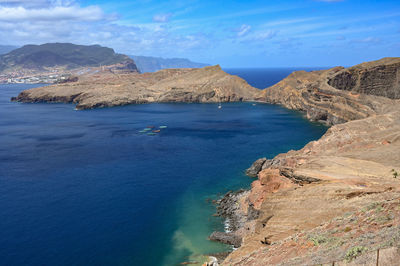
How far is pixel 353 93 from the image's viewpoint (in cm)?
9644

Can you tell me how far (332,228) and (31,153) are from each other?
234ft

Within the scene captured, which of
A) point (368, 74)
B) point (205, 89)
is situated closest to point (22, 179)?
point (368, 74)

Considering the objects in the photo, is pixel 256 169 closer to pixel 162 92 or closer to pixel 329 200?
pixel 329 200

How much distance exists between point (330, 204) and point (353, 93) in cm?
8113

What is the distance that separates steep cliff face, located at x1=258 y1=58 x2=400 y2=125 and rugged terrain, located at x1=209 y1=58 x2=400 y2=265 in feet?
79.1

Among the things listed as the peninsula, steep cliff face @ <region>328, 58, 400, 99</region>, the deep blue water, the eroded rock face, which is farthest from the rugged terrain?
steep cliff face @ <region>328, 58, 400, 99</region>

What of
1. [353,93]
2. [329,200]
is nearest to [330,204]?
[329,200]

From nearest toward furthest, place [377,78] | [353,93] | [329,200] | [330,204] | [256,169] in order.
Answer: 1. [330,204]
2. [329,200]
3. [256,169]
4. [353,93]
5. [377,78]

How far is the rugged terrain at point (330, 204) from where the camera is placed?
15784mm

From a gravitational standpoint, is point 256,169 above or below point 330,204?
below

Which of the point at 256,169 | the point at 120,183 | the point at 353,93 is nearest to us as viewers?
the point at 120,183

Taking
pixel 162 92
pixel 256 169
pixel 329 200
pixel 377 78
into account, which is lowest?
pixel 256 169

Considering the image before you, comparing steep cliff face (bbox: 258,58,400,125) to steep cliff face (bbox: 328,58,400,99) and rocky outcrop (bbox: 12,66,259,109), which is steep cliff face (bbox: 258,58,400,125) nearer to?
steep cliff face (bbox: 328,58,400,99)

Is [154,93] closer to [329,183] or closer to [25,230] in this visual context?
[25,230]
